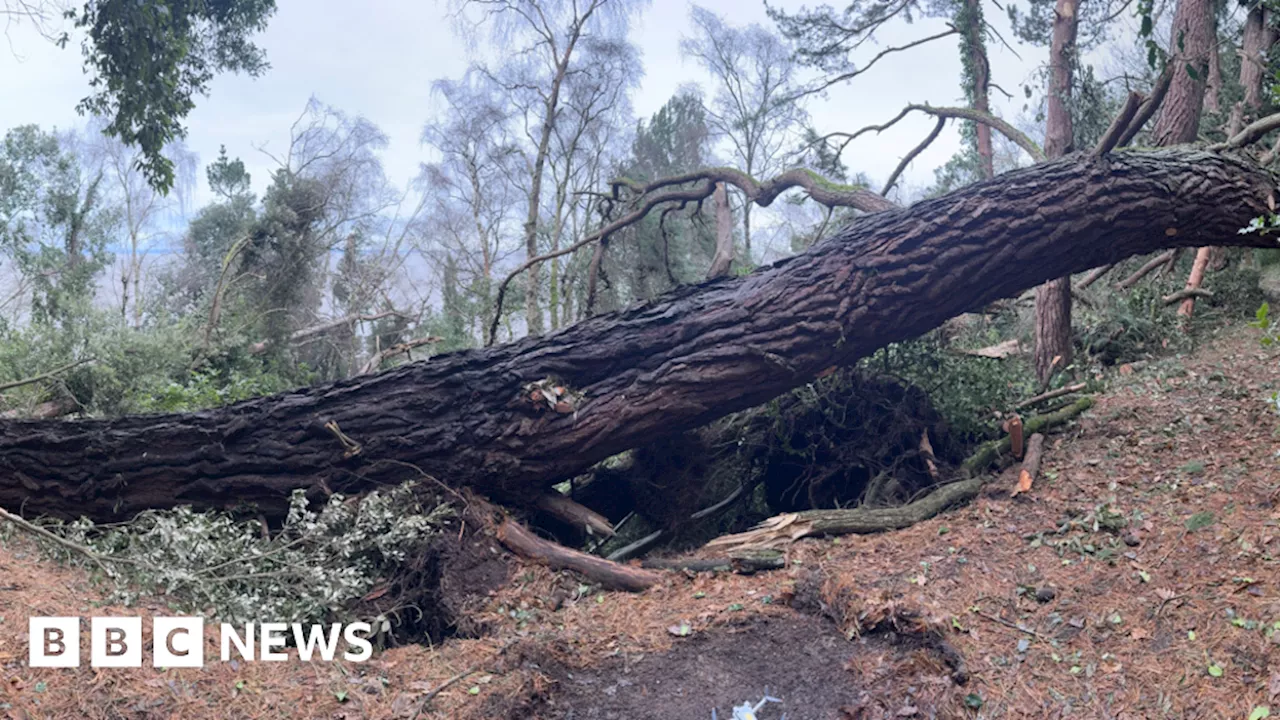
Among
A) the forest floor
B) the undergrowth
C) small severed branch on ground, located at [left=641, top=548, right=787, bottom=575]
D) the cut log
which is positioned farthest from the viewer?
the cut log

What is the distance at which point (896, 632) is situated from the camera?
10.5ft

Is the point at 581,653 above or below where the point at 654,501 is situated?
below

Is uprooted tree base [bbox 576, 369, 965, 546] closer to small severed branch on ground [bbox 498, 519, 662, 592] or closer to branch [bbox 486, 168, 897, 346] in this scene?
small severed branch on ground [bbox 498, 519, 662, 592]

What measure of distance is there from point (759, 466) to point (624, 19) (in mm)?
14126

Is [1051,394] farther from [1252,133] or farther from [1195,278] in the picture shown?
[1195,278]

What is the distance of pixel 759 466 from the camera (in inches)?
211

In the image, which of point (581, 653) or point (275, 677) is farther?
point (581, 653)

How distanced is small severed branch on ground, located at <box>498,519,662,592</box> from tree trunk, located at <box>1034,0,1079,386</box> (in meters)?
3.56

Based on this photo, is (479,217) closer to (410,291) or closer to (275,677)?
(410,291)

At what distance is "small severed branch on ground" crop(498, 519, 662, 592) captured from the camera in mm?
4145

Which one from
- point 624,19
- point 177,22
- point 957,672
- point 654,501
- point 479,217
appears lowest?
point 957,672

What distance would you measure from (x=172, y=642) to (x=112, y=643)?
0.20 metres

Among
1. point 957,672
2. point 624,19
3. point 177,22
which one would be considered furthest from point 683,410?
point 624,19

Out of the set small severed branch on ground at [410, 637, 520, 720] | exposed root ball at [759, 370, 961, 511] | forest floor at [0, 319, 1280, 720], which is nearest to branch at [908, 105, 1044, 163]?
exposed root ball at [759, 370, 961, 511]
